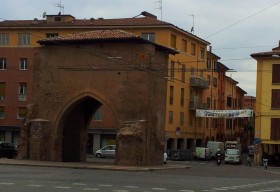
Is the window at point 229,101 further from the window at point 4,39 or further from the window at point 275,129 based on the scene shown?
the window at point 4,39

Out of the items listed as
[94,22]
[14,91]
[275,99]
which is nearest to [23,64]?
[14,91]

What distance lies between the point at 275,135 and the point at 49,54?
2763 cm

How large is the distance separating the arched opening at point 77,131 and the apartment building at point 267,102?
21424 millimetres

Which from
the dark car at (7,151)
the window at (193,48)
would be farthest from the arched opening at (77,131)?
the window at (193,48)

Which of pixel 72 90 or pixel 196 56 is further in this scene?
pixel 196 56

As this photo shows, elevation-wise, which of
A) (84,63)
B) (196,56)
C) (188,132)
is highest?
(196,56)

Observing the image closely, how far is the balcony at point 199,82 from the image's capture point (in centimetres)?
7681

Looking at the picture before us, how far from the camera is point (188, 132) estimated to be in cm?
7675

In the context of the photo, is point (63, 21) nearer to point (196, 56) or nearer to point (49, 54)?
point (196, 56)

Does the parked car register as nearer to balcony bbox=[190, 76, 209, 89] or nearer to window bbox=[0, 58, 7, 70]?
window bbox=[0, 58, 7, 70]

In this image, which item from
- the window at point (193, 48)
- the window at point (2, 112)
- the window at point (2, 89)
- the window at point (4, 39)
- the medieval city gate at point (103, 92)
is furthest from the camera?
the window at point (193, 48)

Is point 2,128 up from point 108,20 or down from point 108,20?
down

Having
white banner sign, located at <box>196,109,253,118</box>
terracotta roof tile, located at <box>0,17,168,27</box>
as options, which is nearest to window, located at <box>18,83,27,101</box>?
terracotta roof tile, located at <box>0,17,168,27</box>

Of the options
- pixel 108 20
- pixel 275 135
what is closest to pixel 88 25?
pixel 108 20
